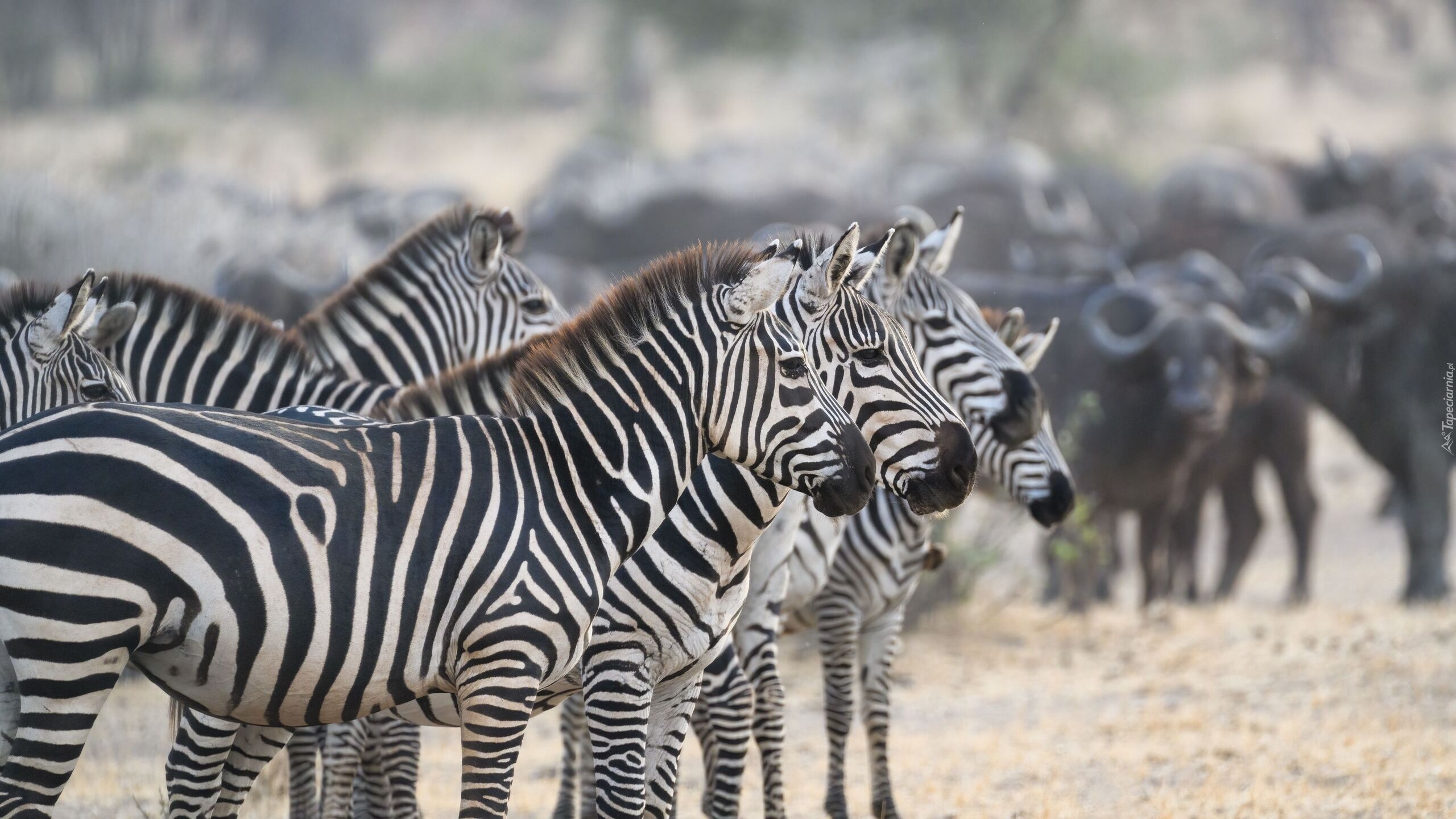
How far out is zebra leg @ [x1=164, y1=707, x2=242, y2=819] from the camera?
4.17m

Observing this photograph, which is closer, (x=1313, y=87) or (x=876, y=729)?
(x=876, y=729)

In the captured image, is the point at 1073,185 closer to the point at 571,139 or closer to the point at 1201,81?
the point at 571,139

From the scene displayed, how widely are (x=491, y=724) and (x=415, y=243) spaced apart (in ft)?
12.2

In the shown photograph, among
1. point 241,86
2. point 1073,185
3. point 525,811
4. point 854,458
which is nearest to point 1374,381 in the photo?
point 525,811

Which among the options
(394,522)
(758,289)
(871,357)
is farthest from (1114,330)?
(394,522)

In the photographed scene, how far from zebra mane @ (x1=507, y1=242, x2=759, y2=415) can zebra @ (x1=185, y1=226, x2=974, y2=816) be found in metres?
0.43

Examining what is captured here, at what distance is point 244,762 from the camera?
4.46 meters

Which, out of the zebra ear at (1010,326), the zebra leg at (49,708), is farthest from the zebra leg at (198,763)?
the zebra ear at (1010,326)

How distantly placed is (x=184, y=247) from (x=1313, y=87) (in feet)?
121

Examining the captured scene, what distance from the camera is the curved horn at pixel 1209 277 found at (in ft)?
43.1

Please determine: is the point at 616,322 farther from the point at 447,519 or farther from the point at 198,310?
the point at 198,310

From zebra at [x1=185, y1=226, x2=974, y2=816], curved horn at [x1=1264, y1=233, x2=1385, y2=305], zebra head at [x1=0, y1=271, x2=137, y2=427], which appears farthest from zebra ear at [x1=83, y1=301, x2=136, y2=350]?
curved horn at [x1=1264, y1=233, x2=1385, y2=305]

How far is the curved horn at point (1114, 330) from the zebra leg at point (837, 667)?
6.42m

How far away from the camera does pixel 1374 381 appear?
12367mm
